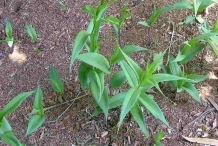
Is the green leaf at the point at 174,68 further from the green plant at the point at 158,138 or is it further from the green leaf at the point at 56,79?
the green leaf at the point at 56,79

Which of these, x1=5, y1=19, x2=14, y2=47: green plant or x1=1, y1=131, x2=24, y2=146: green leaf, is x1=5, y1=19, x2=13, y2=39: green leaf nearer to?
x1=5, y1=19, x2=14, y2=47: green plant

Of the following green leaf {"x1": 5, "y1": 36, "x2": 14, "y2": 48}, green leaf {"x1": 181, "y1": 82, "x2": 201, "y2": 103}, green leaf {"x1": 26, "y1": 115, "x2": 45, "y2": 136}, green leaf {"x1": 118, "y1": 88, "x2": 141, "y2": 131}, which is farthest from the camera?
green leaf {"x1": 5, "y1": 36, "x2": 14, "y2": 48}

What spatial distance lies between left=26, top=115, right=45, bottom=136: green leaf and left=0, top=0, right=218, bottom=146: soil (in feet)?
0.41

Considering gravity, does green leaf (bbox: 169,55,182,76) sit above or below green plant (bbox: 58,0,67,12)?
below

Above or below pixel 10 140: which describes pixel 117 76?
above

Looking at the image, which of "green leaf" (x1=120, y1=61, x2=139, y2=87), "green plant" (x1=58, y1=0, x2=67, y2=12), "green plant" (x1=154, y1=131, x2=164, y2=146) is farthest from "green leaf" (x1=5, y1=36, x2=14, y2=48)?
"green plant" (x1=154, y1=131, x2=164, y2=146)

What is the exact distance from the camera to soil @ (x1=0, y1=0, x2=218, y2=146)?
1.90 m

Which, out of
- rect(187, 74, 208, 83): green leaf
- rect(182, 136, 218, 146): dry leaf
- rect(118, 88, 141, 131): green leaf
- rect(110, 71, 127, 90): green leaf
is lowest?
rect(182, 136, 218, 146): dry leaf

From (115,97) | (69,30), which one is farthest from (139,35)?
(115,97)

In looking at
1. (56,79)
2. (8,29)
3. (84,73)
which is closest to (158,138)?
(84,73)

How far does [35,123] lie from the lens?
1.78m

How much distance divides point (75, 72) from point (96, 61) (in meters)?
0.40

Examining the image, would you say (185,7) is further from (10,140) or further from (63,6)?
(10,140)

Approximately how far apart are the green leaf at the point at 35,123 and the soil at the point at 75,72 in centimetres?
12
